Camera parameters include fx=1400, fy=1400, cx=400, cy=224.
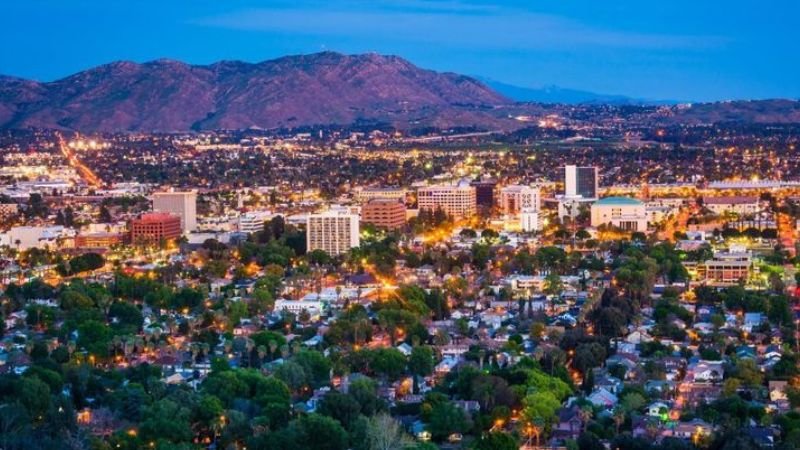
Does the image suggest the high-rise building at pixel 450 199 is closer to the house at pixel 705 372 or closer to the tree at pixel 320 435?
the house at pixel 705 372

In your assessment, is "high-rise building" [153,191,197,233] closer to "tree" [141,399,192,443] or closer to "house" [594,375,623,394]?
"house" [594,375,623,394]

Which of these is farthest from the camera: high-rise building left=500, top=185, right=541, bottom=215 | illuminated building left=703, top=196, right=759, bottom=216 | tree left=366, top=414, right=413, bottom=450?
high-rise building left=500, top=185, right=541, bottom=215

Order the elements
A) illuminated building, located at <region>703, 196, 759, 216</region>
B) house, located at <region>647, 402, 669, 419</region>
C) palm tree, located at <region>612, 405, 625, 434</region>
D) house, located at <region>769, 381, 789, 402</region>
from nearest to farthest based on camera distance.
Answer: palm tree, located at <region>612, 405, 625, 434</region> → house, located at <region>647, 402, 669, 419</region> → house, located at <region>769, 381, 789, 402</region> → illuminated building, located at <region>703, 196, 759, 216</region>

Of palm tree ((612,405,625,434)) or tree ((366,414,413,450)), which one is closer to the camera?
tree ((366,414,413,450))

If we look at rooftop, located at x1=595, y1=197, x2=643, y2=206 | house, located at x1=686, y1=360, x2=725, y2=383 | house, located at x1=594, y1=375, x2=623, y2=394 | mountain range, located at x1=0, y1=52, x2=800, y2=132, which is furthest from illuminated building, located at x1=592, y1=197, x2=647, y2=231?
mountain range, located at x1=0, y1=52, x2=800, y2=132

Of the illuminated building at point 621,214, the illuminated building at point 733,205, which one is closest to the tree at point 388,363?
the illuminated building at point 621,214

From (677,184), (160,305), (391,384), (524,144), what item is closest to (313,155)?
(524,144)
